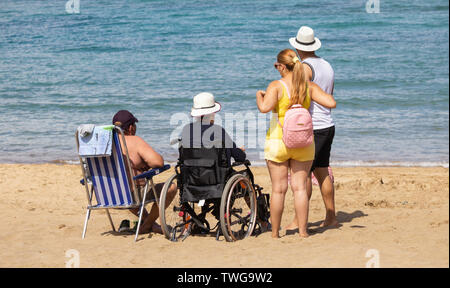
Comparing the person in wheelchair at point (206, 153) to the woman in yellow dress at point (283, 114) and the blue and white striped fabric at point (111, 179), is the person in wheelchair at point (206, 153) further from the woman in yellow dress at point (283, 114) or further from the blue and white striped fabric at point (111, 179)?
the blue and white striped fabric at point (111, 179)

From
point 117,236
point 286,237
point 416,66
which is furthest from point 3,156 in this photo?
point 416,66

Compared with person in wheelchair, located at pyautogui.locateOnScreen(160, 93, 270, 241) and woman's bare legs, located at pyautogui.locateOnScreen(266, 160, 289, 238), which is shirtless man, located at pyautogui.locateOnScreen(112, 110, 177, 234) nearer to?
person in wheelchair, located at pyautogui.locateOnScreen(160, 93, 270, 241)

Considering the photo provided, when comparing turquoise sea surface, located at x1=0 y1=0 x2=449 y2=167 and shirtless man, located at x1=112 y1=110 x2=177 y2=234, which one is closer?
shirtless man, located at x1=112 y1=110 x2=177 y2=234

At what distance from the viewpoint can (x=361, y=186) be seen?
24.6 feet

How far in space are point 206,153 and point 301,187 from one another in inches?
29.6

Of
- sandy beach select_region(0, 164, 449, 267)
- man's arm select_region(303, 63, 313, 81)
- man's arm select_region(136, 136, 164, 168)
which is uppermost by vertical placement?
man's arm select_region(303, 63, 313, 81)

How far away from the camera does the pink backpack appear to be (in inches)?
179

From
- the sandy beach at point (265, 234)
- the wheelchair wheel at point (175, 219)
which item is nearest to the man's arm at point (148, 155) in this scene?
Result: the wheelchair wheel at point (175, 219)

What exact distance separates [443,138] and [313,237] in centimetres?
666

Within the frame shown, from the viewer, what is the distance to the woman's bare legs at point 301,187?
4.73 m

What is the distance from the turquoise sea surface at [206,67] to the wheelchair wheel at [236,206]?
14.5 feet

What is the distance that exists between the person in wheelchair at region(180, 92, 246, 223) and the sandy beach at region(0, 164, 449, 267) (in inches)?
16.1

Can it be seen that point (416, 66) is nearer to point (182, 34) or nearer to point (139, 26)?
point (182, 34)

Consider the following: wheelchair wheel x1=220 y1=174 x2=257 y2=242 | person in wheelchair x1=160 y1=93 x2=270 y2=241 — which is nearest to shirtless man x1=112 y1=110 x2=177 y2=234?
person in wheelchair x1=160 y1=93 x2=270 y2=241
